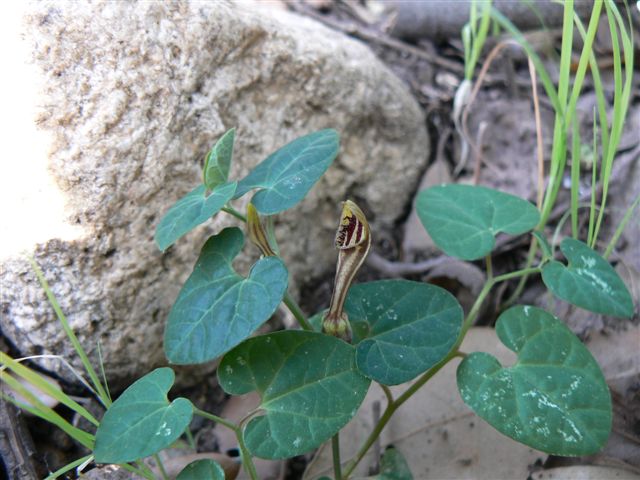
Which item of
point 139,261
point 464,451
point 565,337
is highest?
point 139,261

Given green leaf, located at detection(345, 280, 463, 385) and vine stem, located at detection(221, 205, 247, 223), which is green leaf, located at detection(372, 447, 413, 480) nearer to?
green leaf, located at detection(345, 280, 463, 385)

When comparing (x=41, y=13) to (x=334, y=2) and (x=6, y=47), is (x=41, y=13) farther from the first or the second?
(x=334, y=2)

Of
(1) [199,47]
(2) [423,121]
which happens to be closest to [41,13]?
(1) [199,47]

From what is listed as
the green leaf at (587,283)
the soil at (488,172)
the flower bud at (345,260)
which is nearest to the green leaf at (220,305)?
the flower bud at (345,260)

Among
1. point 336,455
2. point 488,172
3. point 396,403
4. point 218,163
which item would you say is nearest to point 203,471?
point 336,455

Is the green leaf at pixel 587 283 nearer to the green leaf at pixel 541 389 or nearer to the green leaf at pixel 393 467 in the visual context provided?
the green leaf at pixel 541 389
